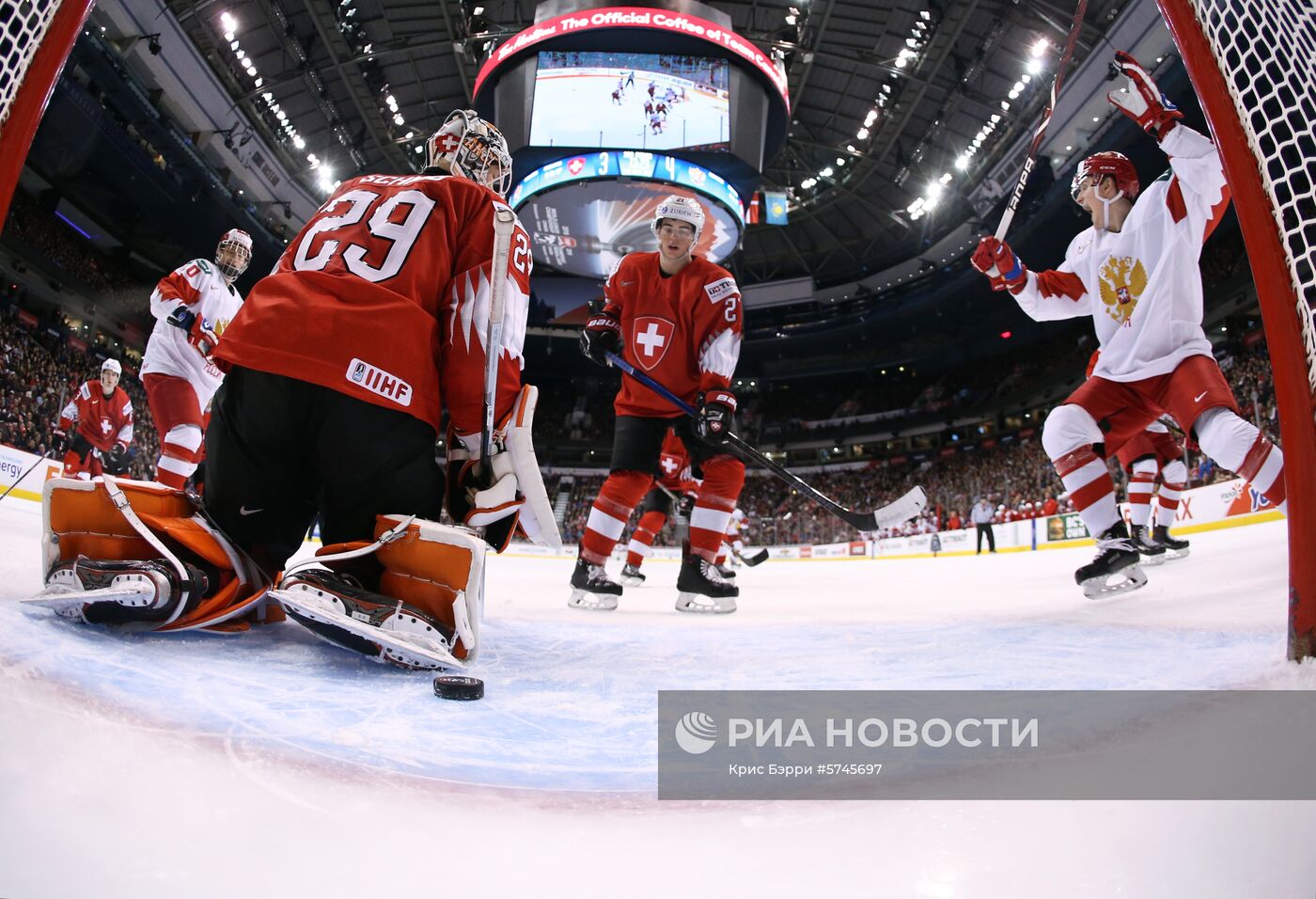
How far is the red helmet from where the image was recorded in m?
2.96

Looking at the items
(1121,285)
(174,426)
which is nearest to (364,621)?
(1121,285)

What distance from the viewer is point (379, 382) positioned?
1.42 metres

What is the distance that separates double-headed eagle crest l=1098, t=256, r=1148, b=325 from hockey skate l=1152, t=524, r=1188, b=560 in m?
1.82

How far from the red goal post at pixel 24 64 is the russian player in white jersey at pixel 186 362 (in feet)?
11.4

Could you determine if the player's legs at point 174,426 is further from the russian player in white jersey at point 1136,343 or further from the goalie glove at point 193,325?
the russian player in white jersey at point 1136,343

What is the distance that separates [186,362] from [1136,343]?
4.72 meters

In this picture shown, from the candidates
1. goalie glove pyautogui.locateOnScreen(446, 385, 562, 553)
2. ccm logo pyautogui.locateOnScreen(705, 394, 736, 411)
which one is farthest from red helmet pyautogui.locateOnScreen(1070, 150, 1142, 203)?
goalie glove pyautogui.locateOnScreen(446, 385, 562, 553)

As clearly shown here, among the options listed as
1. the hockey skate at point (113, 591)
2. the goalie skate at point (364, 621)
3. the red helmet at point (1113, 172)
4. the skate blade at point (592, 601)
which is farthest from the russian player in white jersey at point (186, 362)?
the red helmet at point (1113, 172)

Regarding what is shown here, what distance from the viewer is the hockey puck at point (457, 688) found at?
1.13 m

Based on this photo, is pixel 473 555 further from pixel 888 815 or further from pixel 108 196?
pixel 108 196

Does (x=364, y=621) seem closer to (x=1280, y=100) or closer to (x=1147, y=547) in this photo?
(x=1280, y=100)

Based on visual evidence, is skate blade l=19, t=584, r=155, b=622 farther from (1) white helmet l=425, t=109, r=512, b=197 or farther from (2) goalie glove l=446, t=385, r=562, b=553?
(1) white helmet l=425, t=109, r=512, b=197

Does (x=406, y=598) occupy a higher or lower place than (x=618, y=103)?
lower

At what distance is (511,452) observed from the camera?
1521mm
